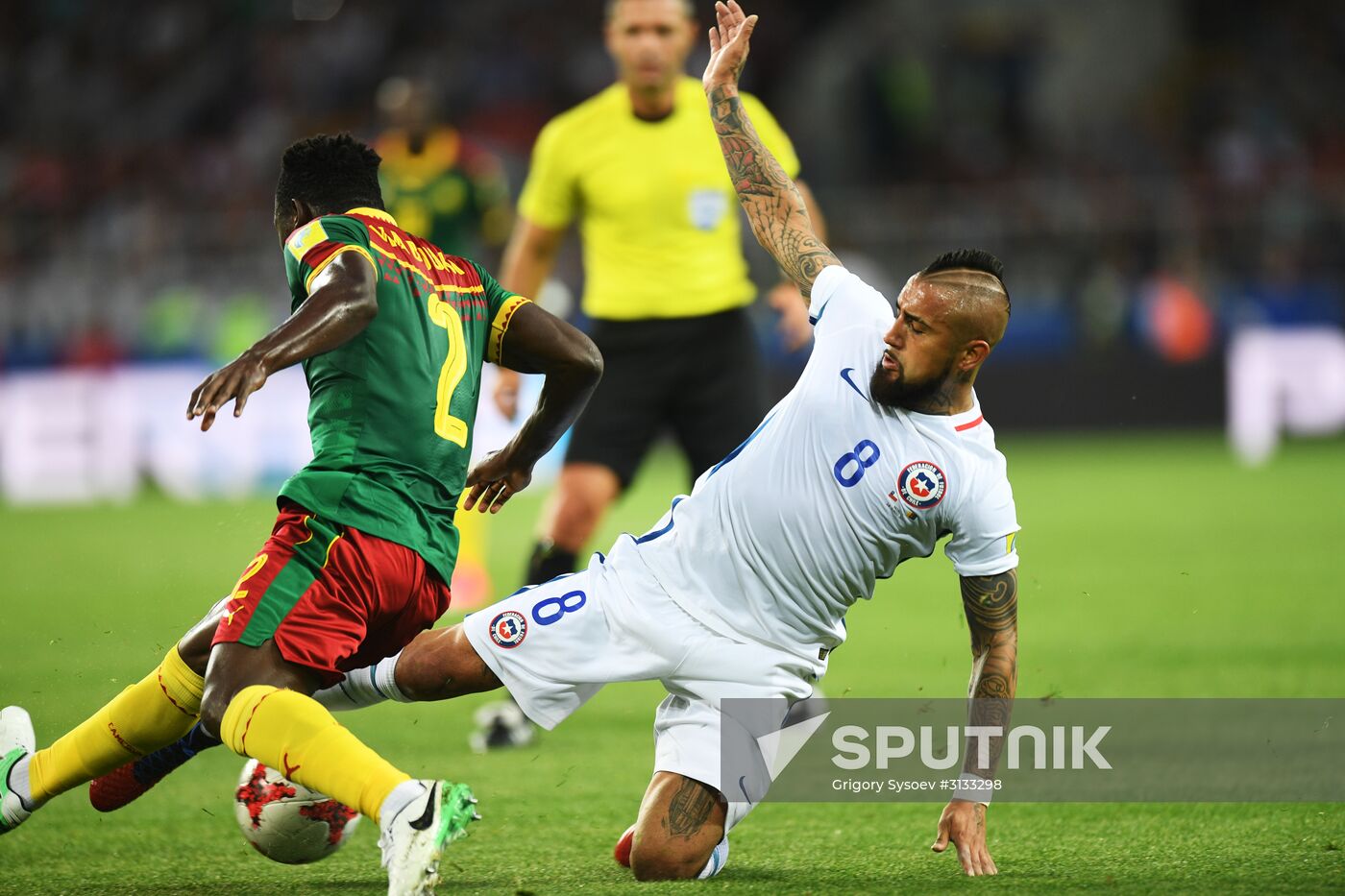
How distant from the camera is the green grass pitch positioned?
4.22m

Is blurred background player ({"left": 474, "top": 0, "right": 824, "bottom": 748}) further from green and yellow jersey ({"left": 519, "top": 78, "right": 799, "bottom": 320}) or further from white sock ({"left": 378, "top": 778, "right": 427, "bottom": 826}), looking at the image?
white sock ({"left": 378, "top": 778, "right": 427, "bottom": 826})

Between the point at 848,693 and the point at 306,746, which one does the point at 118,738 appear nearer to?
the point at 306,746

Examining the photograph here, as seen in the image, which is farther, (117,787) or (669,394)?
(669,394)

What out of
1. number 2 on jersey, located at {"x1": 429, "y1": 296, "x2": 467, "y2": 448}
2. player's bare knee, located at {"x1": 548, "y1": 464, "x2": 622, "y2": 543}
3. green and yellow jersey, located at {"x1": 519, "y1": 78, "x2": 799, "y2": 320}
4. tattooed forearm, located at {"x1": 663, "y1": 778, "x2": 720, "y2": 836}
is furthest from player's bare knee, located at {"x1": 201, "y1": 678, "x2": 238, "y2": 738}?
green and yellow jersey, located at {"x1": 519, "y1": 78, "x2": 799, "y2": 320}

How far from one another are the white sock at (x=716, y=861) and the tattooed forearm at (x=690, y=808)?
0.27ft

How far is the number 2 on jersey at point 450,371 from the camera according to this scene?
4.26 metres

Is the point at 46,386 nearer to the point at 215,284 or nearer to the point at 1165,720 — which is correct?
the point at 215,284

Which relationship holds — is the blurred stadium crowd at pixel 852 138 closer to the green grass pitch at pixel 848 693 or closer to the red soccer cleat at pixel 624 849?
the green grass pitch at pixel 848 693

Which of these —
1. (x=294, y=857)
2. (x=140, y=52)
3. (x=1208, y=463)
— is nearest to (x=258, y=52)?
(x=140, y=52)

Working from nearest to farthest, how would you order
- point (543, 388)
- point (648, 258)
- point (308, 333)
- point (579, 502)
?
point (308, 333)
point (543, 388)
point (579, 502)
point (648, 258)

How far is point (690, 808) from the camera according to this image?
13.9 ft

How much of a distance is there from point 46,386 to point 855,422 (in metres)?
12.4

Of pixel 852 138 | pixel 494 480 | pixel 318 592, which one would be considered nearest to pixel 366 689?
pixel 318 592

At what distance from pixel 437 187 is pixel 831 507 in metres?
4.77
